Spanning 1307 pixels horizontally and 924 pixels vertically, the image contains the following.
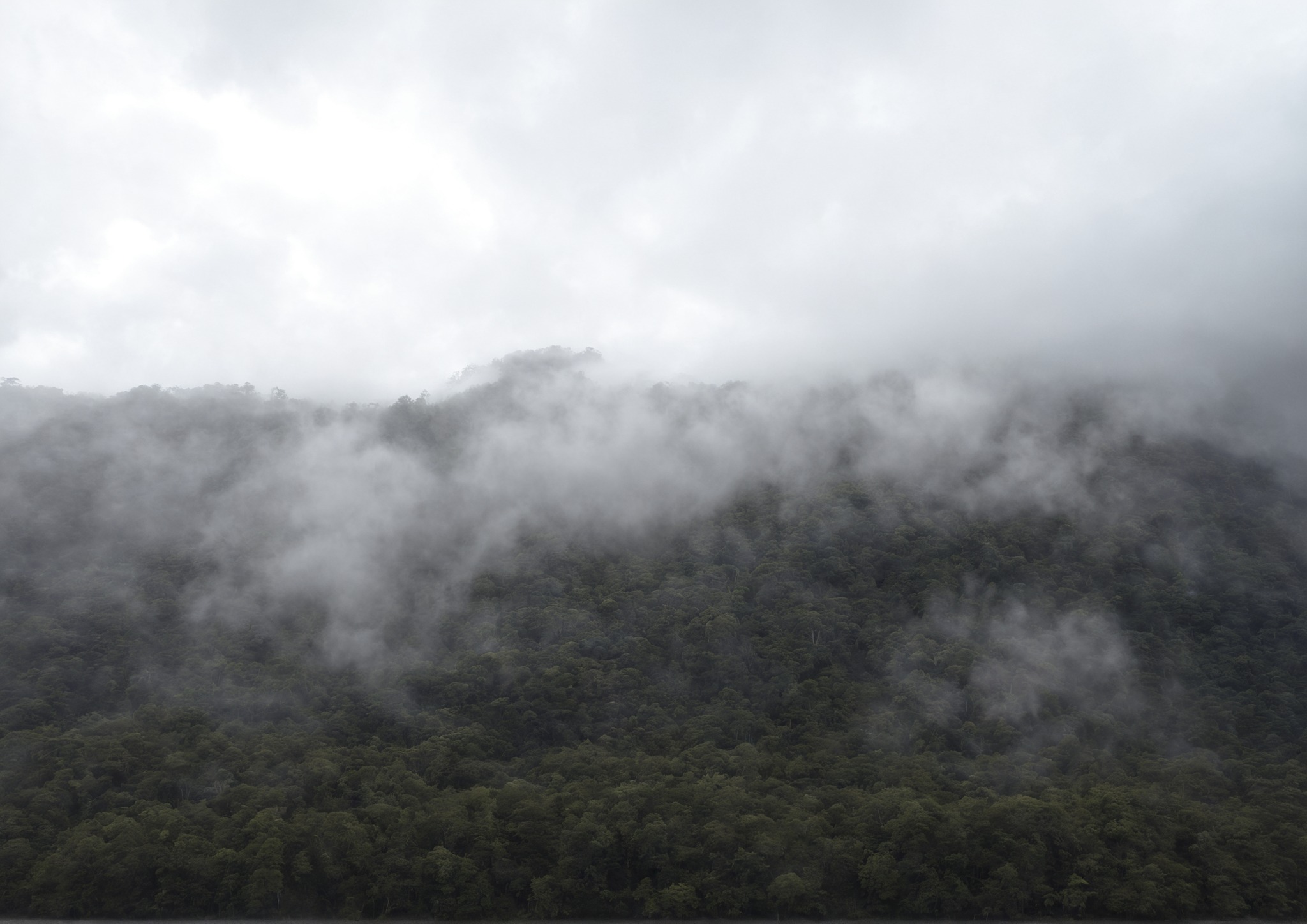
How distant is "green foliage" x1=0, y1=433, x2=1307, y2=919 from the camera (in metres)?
49.0

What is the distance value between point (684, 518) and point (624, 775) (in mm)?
50401

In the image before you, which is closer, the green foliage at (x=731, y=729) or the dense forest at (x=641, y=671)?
the green foliage at (x=731, y=729)

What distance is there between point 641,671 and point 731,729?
10.7 metres

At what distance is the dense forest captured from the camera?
49.3m

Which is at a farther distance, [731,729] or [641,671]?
[641,671]

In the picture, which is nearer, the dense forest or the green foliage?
the green foliage

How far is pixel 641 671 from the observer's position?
75.4m

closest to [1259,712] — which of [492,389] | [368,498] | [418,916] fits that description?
[418,916]

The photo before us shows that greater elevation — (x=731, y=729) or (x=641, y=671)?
(x=641, y=671)

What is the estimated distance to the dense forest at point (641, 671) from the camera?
4931cm

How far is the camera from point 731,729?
68.2 m

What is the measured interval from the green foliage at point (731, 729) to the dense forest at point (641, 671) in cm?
29

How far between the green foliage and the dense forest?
0.95 ft

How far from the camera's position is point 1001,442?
12019 cm
